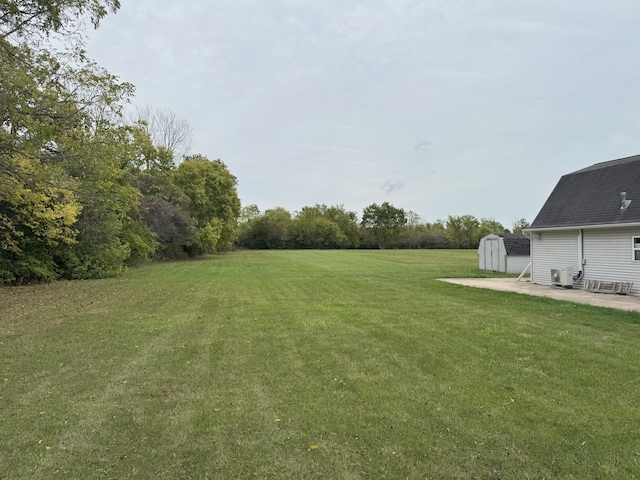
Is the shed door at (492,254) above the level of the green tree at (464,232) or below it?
below

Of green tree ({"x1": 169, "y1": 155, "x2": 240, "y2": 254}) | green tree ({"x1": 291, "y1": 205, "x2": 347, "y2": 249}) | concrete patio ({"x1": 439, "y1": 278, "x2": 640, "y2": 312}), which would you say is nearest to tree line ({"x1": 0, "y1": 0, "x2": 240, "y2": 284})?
green tree ({"x1": 169, "y1": 155, "x2": 240, "y2": 254})

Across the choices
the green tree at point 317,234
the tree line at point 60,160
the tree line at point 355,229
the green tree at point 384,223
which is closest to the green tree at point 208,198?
the tree line at point 60,160

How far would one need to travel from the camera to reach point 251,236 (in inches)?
3142

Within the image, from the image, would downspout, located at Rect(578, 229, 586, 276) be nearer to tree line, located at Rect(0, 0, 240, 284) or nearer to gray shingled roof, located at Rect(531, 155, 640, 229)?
gray shingled roof, located at Rect(531, 155, 640, 229)

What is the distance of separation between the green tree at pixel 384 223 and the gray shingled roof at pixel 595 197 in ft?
239

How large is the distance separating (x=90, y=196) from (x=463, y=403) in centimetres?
1456

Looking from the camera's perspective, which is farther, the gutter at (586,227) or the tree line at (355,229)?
the tree line at (355,229)

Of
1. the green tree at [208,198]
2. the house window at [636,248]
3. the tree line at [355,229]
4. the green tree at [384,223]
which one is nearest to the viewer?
the house window at [636,248]

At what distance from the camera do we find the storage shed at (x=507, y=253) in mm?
21328

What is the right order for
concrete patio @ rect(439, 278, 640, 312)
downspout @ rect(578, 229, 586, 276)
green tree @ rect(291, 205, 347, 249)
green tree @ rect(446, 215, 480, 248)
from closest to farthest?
1. concrete patio @ rect(439, 278, 640, 312)
2. downspout @ rect(578, 229, 586, 276)
3. green tree @ rect(446, 215, 480, 248)
4. green tree @ rect(291, 205, 347, 249)

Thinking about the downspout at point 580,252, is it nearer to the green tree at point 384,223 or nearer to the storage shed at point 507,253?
the storage shed at point 507,253

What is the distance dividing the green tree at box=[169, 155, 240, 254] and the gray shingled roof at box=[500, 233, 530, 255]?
22.8m

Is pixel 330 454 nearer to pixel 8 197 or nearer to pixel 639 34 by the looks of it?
pixel 8 197

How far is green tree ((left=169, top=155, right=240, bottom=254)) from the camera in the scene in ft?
113
